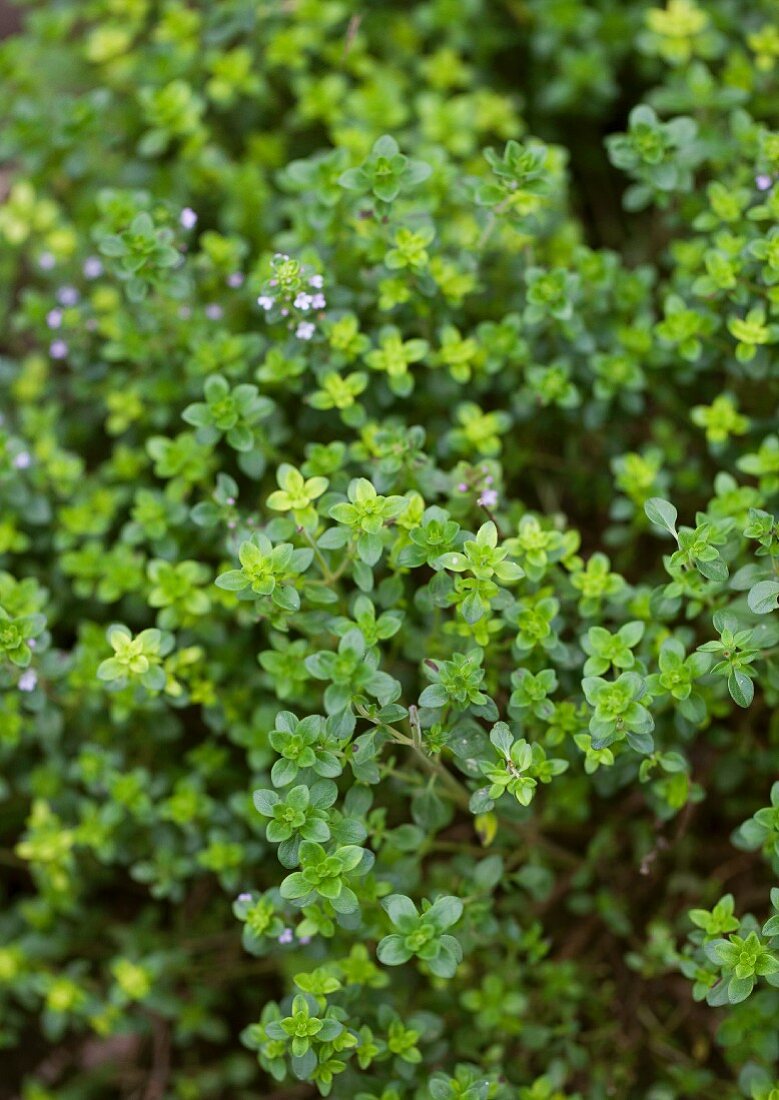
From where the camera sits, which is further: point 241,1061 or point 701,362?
point 241,1061

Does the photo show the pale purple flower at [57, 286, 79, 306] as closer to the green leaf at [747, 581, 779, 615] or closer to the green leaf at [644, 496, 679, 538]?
the green leaf at [644, 496, 679, 538]

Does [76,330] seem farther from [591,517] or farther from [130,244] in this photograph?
[591,517]

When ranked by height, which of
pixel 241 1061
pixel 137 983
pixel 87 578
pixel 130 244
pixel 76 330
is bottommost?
pixel 241 1061

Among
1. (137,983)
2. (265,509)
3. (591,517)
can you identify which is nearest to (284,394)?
(265,509)

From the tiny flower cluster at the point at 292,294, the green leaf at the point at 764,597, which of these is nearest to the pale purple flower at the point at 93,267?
the tiny flower cluster at the point at 292,294

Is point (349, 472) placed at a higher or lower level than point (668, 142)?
lower

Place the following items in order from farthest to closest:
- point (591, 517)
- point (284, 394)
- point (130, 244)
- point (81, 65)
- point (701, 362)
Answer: point (81, 65), point (591, 517), point (284, 394), point (701, 362), point (130, 244)

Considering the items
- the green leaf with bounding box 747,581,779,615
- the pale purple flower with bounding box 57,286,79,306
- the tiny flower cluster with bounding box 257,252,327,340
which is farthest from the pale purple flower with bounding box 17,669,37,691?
the green leaf with bounding box 747,581,779,615

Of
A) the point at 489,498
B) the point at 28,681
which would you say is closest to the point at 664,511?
the point at 489,498
